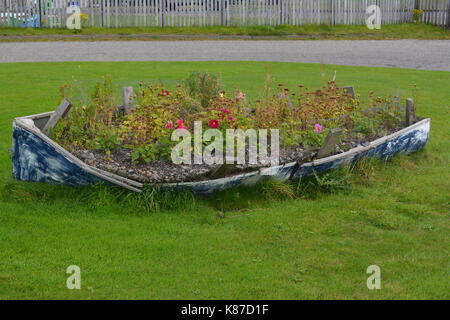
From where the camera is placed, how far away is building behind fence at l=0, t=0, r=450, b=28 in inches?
870

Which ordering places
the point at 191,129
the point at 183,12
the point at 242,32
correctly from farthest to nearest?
the point at 183,12 < the point at 242,32 < the point at 191,129

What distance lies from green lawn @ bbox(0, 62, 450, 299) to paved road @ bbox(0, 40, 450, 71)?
8.77 metres

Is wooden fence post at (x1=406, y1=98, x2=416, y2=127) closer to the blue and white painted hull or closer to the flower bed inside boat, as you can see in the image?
the flower bed inside boat

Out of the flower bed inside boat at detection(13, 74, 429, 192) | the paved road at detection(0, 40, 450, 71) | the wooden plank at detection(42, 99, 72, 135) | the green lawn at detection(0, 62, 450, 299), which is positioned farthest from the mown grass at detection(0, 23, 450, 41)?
the wooden plank at detection(42, 99, 72, 135)

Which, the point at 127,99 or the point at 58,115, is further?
the point at 127,99

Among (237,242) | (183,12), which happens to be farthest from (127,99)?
(183,12)

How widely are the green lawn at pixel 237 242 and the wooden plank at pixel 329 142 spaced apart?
1.48 feet

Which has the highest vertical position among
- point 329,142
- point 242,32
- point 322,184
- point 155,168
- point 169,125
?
point 242,32

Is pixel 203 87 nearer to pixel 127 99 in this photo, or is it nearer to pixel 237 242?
pixel 127 99

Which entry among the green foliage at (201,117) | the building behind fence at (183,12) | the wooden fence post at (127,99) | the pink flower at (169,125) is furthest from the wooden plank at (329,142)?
the building behind fence at (183,12)

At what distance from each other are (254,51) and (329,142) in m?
11.4

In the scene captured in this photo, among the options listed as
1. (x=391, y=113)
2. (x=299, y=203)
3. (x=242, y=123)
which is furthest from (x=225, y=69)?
(x=299, y=203)

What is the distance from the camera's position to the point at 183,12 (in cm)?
2253
